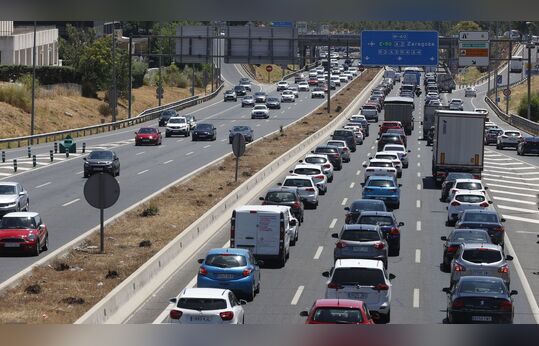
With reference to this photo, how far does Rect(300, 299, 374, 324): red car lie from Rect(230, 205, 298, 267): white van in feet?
39.0

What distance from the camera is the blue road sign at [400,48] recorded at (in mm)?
79125

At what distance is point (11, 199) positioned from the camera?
3738cm

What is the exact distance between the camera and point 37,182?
51156 mm

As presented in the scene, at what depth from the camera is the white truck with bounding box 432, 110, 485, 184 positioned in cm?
5209

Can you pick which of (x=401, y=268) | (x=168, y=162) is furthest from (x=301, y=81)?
(x=401, y=268)

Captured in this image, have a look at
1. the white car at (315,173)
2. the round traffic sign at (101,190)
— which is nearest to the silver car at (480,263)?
the round traffic sign at (101,190)

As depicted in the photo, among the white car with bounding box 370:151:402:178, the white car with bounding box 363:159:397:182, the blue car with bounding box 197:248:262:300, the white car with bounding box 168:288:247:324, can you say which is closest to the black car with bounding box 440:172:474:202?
the white car with bounding box 363:159:397:182

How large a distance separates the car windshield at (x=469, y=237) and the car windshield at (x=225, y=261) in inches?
277

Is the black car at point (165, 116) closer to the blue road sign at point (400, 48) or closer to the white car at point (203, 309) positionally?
the blue road sign at point (400, 48)

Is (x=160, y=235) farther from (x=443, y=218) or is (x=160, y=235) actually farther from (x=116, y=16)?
(x=116, y=16)

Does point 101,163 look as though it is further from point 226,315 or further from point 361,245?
point 226,315

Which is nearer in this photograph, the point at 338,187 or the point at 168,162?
the point at 338,187
